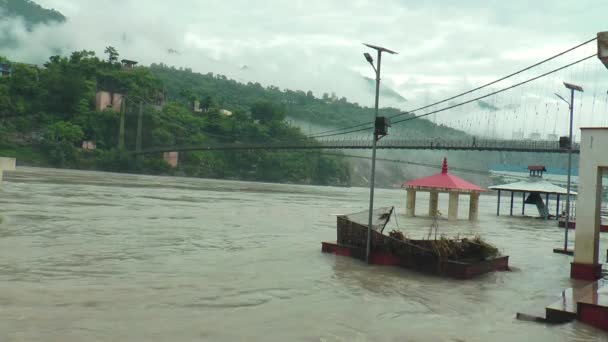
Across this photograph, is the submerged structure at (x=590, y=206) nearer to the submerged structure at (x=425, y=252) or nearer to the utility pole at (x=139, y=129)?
the submerged structure at (x=425, y=252)

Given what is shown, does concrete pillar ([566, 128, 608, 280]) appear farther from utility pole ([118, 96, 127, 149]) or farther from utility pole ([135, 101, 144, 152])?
utility pole ([118, 96, 127, 149])

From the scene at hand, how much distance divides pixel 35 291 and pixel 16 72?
294 feet

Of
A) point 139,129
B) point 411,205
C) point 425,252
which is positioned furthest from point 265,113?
point 425,252

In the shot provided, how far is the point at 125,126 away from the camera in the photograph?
93.2m

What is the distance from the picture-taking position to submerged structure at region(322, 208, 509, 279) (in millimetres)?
12914

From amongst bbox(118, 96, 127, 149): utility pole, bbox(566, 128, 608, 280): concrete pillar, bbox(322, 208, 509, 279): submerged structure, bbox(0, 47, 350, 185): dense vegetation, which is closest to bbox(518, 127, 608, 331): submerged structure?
bbox(566, 128, 608, 280): concrete pillar

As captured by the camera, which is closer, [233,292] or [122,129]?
[233,292]

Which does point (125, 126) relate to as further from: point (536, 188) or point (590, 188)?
point (590, 188)

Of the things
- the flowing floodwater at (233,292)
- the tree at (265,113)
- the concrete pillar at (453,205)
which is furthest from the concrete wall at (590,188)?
the tree at (265,113)

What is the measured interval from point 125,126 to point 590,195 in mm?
88170

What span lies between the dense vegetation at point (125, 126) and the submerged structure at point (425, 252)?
69.5 m

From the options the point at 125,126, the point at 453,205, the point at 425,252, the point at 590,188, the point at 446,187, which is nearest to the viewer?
the point at 590,188

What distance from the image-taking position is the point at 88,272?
11.3 metres

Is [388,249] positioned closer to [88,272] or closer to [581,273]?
[581,273]
